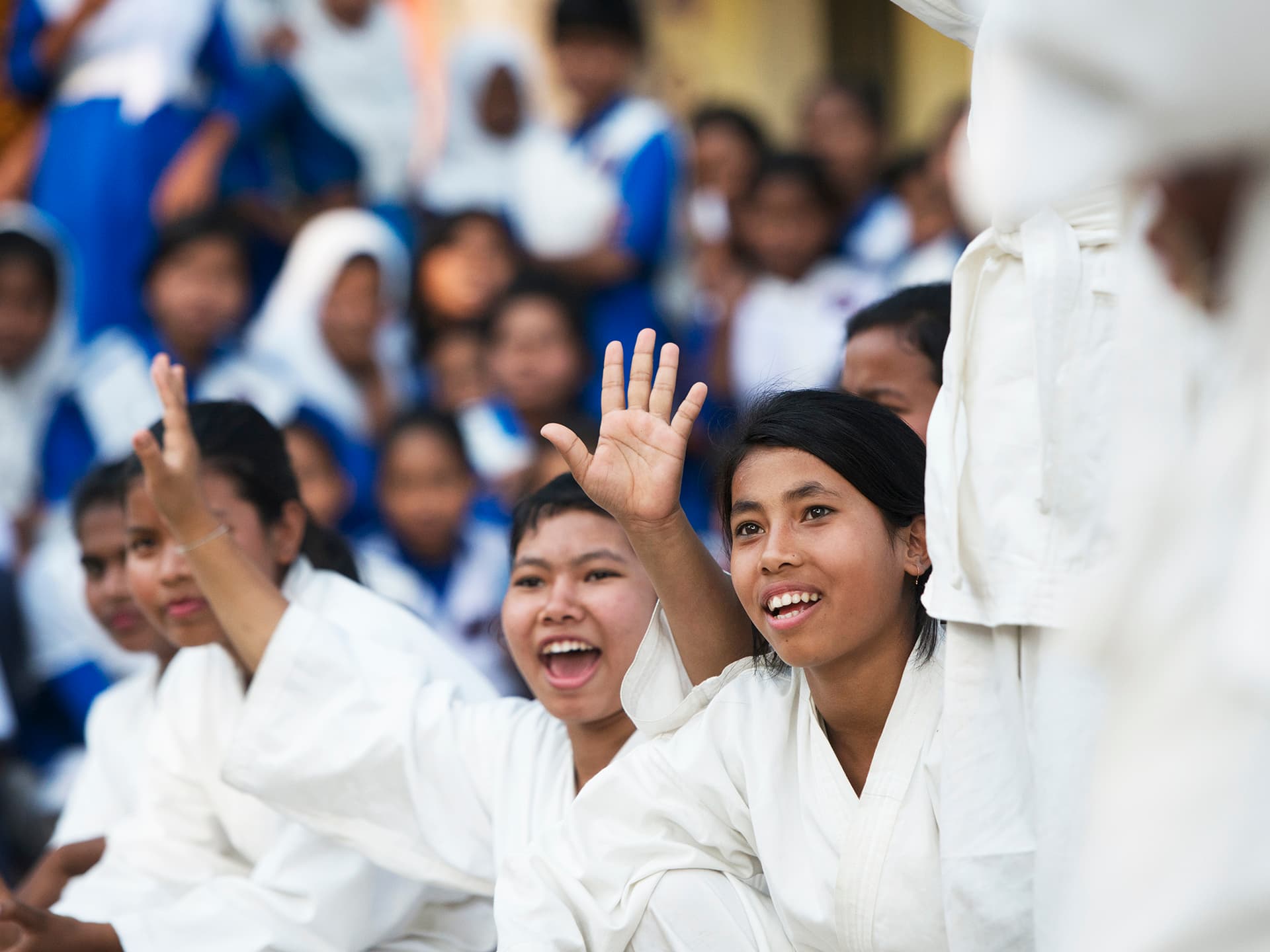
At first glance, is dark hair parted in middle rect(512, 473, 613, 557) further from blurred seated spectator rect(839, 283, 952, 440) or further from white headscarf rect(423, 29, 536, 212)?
white headscarf rect(423, 29, 536, 212)

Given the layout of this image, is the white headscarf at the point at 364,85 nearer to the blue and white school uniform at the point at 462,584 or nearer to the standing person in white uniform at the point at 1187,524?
the blue and white school uniform at the point at 462,584

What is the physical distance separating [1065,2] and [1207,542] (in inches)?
16.9

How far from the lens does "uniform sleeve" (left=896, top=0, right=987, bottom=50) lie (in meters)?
2.21

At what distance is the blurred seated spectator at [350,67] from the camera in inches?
263

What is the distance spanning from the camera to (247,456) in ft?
10.4

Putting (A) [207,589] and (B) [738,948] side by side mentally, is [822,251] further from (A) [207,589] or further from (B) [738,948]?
(B) [738,948]

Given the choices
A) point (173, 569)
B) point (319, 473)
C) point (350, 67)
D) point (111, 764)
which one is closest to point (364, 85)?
point (350, 67)

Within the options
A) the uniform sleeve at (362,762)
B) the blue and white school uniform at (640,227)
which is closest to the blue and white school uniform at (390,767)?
the uniform sleeve at (362,762)

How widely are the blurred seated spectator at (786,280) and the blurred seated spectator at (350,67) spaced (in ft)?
6.13

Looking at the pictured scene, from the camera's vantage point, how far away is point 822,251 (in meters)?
5.82

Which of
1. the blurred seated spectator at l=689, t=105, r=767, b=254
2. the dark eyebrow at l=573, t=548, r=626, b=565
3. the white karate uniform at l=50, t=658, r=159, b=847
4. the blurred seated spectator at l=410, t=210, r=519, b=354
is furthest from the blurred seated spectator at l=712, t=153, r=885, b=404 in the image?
the dark eyebrow at l=573, t=548, r=626, b=565

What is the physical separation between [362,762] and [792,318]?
3.15 m

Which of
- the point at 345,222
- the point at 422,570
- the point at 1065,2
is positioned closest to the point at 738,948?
the point at 1065,2

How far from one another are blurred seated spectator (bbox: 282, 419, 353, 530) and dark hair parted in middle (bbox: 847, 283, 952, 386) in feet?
7.73
